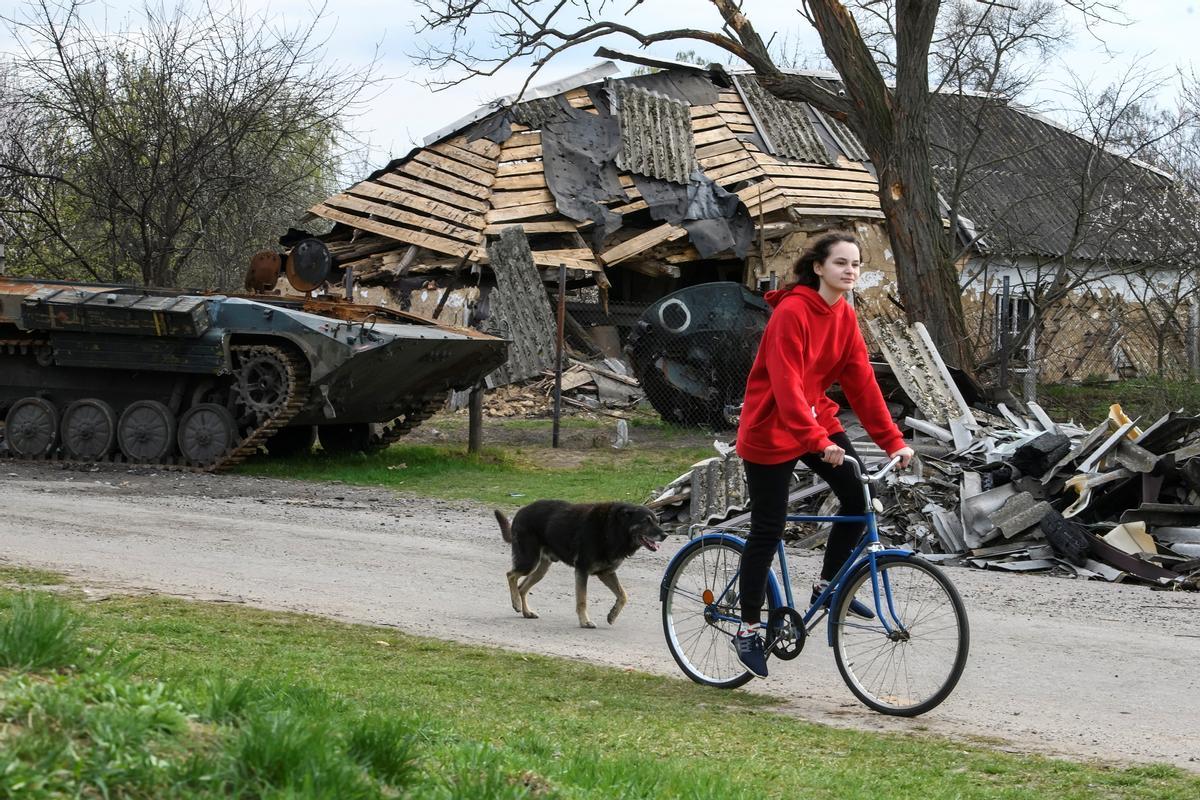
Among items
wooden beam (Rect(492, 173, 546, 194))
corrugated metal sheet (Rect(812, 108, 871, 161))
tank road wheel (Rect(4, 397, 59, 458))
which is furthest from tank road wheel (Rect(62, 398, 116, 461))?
corrugated metal sheet (Rect(812, 108, 871, 161))

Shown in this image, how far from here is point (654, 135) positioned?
29.5 meters

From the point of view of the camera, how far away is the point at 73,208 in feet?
89.9

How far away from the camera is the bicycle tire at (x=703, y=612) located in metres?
6.64

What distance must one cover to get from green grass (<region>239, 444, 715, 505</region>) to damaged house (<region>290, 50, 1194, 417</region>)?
6.61 m

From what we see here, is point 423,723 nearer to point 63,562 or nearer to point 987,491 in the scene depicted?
point 63,562

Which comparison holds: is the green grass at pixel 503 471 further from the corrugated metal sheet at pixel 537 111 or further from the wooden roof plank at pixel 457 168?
the corrugated metal sheet at pixel 537 111

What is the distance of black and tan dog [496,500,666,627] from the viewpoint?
26.6 feet

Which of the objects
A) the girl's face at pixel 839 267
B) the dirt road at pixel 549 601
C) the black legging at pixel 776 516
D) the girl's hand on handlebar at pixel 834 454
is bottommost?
the dirt road at pixel 549 601

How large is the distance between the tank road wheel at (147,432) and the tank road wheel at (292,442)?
1732mm

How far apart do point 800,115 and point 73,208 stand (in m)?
14.8

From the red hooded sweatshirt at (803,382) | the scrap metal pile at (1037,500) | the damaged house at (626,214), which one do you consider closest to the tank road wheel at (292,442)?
the damaged house at (626,214)

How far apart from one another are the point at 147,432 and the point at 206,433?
0.87 metres

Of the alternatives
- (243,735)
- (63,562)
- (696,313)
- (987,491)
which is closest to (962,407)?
(987,491)

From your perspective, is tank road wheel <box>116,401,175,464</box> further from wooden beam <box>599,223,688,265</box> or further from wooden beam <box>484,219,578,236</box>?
wooden beam <box>599,223,688,265</box>
